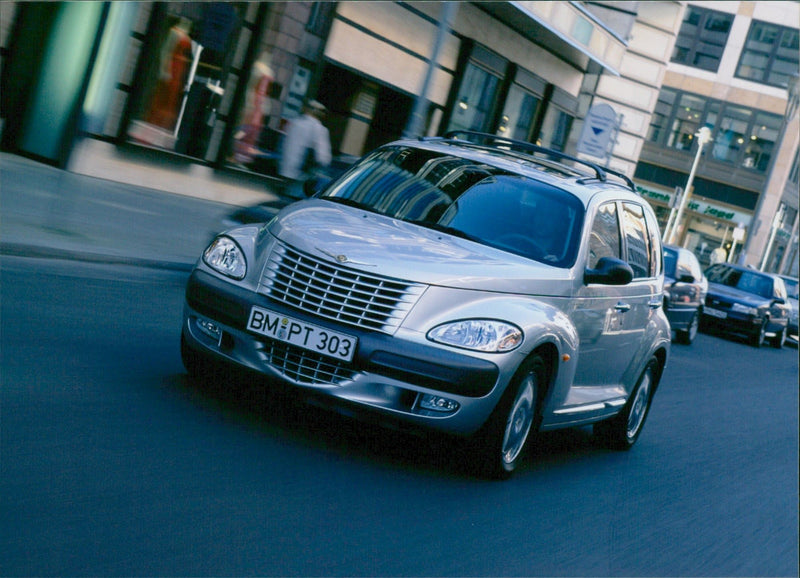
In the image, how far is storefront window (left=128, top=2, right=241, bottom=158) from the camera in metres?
17.4

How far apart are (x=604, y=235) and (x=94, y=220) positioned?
22.1ft

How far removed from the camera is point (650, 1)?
33.6m

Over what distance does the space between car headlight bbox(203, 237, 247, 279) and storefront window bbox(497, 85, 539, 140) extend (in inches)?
809

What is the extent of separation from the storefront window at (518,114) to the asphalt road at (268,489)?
18537 mm

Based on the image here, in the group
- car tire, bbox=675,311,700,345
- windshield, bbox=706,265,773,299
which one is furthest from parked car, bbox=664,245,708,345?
windshield, bbox=706,265,773,299

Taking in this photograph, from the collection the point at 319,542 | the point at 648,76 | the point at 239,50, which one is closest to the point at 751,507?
the point at 319,542

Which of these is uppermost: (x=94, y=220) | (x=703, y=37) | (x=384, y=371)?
(x=703, y=37)

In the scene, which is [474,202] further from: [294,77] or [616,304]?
[294,77]

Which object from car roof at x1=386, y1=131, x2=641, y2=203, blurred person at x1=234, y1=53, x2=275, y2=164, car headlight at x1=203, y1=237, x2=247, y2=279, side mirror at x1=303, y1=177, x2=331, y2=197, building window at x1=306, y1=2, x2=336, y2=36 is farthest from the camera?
building window at x1=306, y1=2, x2=336, y2=36

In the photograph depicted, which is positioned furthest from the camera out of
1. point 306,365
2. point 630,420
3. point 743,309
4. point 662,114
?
point 662,114

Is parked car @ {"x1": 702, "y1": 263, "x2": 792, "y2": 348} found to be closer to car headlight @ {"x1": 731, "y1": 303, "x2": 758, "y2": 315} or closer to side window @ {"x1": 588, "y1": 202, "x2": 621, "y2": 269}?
car headlight @ {"x1": 731, "y1": 303, "x2": 758, "y2": 315}

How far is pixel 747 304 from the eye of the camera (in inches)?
1033

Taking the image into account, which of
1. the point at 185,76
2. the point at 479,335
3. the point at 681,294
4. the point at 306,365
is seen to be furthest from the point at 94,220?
the point at 681,294

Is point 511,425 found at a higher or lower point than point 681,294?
lower
